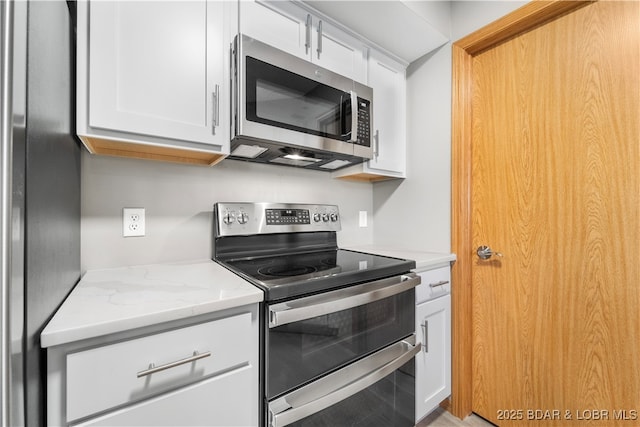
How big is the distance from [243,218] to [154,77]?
2.21 feet

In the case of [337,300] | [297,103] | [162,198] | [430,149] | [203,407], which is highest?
[297,103]

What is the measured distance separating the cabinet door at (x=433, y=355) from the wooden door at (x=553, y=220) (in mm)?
70

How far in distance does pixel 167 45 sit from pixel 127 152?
1.46ft

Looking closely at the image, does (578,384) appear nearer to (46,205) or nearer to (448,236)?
(448,236)

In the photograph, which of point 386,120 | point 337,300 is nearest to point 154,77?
point 337,300

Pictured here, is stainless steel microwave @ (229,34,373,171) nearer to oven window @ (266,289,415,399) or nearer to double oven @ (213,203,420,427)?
double oven @ (213,203,420,427)

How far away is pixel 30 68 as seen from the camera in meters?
0.53

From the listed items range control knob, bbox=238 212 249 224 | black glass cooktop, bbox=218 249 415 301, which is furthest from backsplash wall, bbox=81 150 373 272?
black glass cooktop, bbox=218 249 415 301

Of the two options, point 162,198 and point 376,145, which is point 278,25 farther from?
point 162,198

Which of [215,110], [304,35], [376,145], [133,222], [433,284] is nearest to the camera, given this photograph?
[215,110]

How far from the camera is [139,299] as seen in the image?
75 cm

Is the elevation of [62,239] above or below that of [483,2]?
below

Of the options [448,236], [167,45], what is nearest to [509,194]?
[448,236]

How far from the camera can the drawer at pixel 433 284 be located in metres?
1.35
